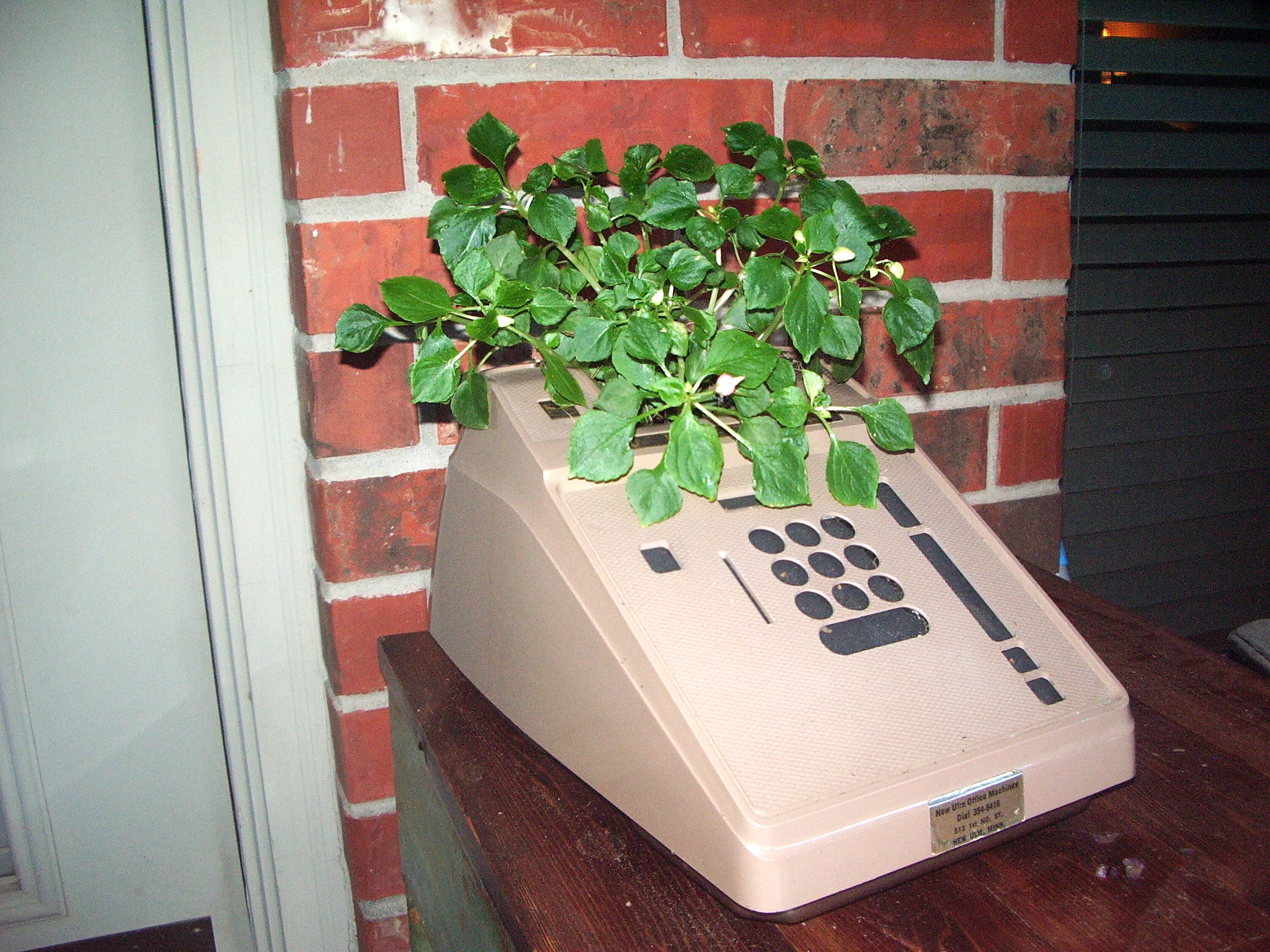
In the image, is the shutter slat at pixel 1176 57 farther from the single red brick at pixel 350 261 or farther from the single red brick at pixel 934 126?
the single red brick at pixel 350 261

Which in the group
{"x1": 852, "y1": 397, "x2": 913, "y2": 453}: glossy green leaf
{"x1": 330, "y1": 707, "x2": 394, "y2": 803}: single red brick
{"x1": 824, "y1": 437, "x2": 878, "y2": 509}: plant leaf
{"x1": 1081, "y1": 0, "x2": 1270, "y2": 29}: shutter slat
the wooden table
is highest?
{"x1": 1081, "y1": 0, "x2": 1270, "y2": 29}: shutter slat

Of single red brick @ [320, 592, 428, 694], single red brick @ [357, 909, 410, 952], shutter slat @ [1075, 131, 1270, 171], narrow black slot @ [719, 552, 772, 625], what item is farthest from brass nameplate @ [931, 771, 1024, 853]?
shutter slat @ [1075, 131, 1270, 171]

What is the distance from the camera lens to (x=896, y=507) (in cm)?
55

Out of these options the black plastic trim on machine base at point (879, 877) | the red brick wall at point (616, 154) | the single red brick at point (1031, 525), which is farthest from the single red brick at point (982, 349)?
the black plastic trim on machine base at point (879, 877)

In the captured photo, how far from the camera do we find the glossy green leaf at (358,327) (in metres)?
0.55

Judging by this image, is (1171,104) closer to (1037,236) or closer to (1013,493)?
(1037,236)

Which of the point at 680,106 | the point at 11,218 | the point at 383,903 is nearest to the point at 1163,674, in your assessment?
the point at 680,106

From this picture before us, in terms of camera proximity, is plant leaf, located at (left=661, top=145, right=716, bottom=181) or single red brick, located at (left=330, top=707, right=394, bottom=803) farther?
single red brick, located at (left=330, top=707, right=394, bottom=803)

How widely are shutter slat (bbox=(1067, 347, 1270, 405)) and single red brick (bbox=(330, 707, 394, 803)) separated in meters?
0.67

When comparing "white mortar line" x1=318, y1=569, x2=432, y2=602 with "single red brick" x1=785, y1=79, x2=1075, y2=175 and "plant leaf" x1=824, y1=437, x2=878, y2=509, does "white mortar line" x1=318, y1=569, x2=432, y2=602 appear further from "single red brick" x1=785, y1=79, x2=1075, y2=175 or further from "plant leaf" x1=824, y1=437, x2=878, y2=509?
"single red brick" x1=785, y1=79, x2=1075, y2=175

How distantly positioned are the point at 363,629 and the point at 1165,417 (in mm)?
781

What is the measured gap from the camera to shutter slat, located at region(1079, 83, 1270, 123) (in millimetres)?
865

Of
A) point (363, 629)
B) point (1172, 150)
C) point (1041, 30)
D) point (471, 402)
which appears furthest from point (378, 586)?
point (1172, 150)

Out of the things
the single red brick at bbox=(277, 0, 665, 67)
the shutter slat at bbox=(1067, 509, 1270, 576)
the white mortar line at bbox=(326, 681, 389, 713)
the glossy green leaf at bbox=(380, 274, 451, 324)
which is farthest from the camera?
the shutter slat at bbox=(1067, 509, 1270, 576)
